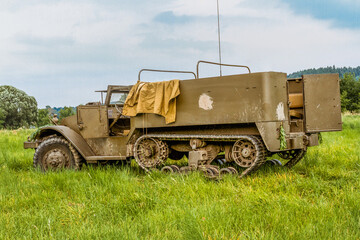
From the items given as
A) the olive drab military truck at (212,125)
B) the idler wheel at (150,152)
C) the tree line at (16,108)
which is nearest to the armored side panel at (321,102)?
the olive drab military truck at (212,125)

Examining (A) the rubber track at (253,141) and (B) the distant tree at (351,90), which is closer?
(A) the rubber track at (253,141)

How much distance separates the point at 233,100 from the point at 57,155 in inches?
161

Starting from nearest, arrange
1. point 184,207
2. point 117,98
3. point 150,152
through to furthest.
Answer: point 184,207
point 150,152
point 117,98

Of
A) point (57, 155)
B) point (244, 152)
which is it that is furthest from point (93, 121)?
point (244, 152)

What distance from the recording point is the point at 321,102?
743cm

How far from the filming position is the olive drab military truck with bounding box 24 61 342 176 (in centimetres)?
672

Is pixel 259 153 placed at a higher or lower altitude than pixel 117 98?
lower

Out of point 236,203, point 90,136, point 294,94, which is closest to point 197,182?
point 236,203

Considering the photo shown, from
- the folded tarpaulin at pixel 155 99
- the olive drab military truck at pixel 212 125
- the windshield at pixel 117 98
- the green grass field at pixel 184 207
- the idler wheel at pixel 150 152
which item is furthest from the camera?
the windshield at pixel 117 98

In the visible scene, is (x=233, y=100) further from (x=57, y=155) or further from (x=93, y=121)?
(x=57, y=155)

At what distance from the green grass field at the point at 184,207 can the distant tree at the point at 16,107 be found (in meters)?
57.2

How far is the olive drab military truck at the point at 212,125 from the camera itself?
265 inches

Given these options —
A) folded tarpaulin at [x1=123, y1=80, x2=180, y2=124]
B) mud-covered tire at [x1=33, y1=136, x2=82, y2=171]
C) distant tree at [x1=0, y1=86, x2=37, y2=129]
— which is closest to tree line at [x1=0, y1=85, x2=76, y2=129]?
distant tree at [x1=0, y1=86, x2=37, y2=129]

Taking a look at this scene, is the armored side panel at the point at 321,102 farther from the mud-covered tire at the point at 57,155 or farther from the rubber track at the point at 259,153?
the mud-covered tire at the point at 57,155
